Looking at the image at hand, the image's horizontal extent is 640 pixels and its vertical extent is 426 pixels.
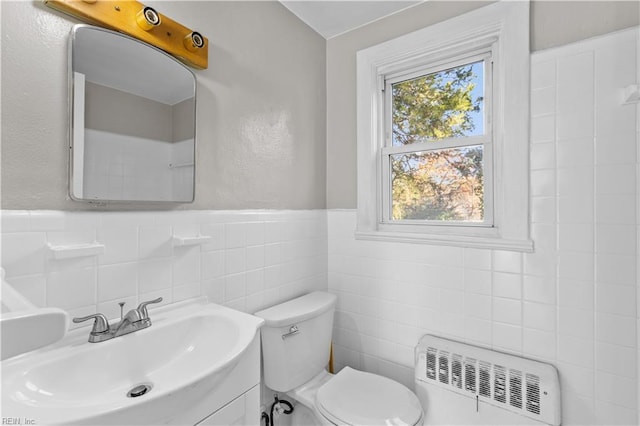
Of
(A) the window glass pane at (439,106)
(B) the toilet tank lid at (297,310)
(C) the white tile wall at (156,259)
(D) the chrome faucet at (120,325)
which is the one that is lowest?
(B) the toilet tank lid at (297,310)

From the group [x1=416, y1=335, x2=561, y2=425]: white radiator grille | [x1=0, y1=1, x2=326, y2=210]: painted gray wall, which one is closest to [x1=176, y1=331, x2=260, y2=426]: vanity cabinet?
[x1=0, y1=1, x2=326, y2=210]: painted gray wall

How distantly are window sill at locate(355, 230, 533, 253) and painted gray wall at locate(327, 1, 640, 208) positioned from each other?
0.78 feet

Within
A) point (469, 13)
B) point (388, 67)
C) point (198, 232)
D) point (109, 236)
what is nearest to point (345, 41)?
point (388, 67)

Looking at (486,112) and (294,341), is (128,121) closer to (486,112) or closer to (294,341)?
(294,341)

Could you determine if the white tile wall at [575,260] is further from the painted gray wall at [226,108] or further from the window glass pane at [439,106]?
the painted gray wall at [226,108]

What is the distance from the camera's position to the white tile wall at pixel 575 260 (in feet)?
3.96

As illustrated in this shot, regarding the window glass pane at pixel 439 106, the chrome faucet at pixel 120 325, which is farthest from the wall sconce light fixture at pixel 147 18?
the window glass pane at pixel 439 106

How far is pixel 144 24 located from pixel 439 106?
1410mm

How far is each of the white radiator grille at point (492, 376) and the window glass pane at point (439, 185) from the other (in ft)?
2.10

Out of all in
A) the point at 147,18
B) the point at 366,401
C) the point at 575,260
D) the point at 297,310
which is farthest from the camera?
the point at 297,310

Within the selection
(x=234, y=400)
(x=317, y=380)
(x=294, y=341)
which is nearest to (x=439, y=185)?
(x=294, y=341)

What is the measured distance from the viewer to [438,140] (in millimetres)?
1719

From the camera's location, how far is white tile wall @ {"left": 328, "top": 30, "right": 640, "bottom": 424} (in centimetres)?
121

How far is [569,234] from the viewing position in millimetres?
1304
